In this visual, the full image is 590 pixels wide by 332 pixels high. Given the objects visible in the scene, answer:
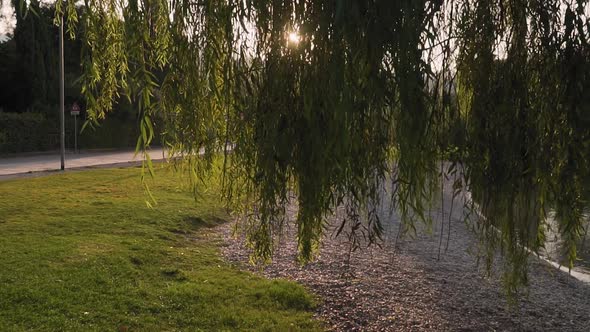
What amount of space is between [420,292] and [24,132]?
26.9 metres

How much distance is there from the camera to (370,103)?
261 centimetres

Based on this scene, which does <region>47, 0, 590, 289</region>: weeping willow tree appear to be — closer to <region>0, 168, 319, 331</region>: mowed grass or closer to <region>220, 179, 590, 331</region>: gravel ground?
<region>0, 168, 319, 331</region>: mowed grass

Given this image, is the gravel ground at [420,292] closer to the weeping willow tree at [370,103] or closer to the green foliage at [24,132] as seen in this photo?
the weeping willow tree at [370,103]

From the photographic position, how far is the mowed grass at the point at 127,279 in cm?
508

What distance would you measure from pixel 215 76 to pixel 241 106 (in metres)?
0.20

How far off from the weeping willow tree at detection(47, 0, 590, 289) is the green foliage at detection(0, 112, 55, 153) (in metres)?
27.5

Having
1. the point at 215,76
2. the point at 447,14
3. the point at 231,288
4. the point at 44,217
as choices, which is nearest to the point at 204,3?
the point at 215,76

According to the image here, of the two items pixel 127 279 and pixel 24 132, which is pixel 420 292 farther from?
pixel 24 132

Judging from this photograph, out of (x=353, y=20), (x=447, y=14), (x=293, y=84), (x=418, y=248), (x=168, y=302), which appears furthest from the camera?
(x=418, y=248)

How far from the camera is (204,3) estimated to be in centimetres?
290

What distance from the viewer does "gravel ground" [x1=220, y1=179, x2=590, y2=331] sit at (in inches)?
227

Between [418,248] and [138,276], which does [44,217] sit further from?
[418,248]

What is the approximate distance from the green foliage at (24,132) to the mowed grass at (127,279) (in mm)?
19348

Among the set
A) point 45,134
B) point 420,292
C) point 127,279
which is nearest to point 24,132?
point 45,134
